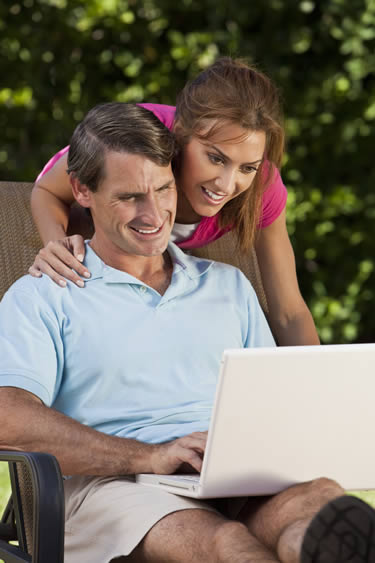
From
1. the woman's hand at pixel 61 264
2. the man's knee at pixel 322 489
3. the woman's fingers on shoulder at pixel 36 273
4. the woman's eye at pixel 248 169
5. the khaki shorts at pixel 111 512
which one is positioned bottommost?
the khaki shorts at pixel 111 512

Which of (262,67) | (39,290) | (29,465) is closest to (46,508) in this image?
(29,465)

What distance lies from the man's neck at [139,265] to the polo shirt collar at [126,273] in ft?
0.07

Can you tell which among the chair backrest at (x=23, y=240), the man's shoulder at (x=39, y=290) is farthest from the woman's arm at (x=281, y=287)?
the man's shoulder at (x=39, y=290)

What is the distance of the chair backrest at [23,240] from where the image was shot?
2582 mm

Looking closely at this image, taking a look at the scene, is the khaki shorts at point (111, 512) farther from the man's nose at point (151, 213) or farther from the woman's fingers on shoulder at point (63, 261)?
the man's nose at point (151, 213)

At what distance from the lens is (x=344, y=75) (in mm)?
4543

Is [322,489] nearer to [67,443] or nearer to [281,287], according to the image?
[67,443]

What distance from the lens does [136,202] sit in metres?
2.20

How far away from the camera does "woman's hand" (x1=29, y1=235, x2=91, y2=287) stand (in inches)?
87.2

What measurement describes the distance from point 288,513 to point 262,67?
3.14 meters

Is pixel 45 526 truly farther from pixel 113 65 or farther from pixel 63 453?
pixel 113 65

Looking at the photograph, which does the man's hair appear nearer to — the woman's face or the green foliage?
the woman's face

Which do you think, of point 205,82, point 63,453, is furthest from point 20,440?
point 205,82

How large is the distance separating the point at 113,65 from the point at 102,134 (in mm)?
2454
